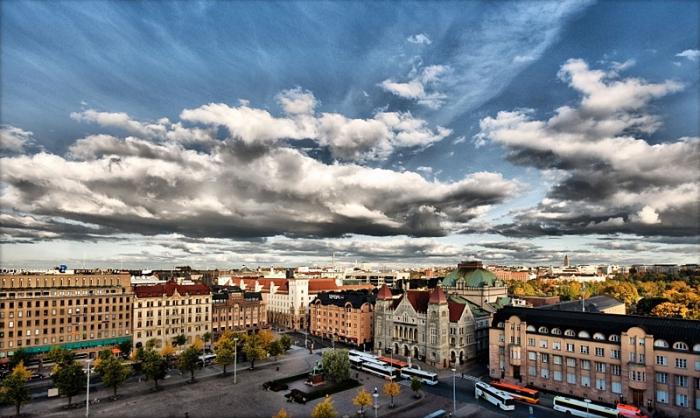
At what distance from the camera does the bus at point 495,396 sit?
3310 inches

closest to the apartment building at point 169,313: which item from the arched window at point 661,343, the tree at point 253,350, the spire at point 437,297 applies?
the tree at point 253,350

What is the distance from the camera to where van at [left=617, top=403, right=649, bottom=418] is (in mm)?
78000

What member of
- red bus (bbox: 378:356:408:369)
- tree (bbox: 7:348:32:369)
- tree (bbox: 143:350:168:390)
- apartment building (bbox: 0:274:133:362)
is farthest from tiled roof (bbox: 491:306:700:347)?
tree (bbox: 7:348:32:369)

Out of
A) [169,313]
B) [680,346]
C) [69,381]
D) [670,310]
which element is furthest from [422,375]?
[670,310]

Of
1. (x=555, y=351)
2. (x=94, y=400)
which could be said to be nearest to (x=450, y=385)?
(x=555, y=351)

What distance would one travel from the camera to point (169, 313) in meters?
139

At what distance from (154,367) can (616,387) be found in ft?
298

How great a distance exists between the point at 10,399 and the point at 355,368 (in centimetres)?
7043

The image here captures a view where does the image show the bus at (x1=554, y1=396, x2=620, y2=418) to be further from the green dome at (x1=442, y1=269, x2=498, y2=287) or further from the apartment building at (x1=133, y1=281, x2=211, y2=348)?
the apartment building at (x1=133, y1=281, x2=211, y2=348)

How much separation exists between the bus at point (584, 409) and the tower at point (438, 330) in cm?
3684

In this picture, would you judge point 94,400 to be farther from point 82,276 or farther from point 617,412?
point 617,412

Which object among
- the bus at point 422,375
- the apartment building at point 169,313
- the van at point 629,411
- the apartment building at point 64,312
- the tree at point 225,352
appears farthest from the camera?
the apartment building at point 169,313

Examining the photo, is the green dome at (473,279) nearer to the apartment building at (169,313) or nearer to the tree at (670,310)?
the tree at (670,310)

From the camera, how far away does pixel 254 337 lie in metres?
119
